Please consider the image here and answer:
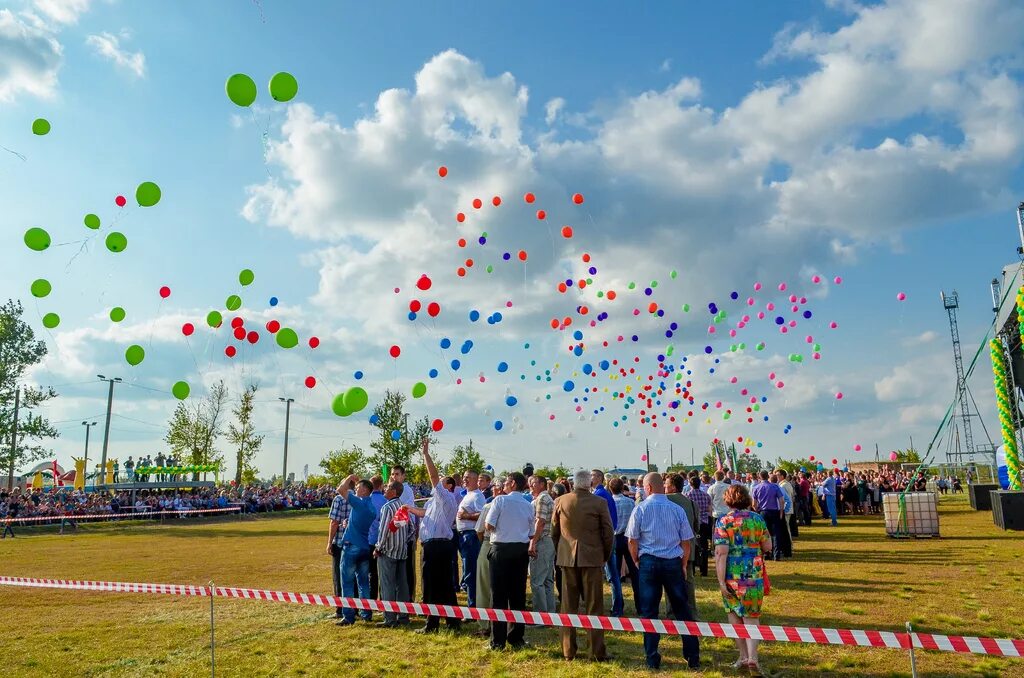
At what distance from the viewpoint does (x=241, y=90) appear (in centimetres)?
942

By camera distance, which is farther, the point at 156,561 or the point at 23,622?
the point at 156,561

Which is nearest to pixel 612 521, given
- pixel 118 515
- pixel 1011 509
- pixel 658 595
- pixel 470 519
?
pixel 470 519

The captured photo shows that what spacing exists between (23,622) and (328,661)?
5098 millimetres

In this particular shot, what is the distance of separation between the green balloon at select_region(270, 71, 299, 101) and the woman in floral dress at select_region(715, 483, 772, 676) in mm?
7414

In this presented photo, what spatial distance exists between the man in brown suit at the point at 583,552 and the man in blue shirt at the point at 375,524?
2.81m

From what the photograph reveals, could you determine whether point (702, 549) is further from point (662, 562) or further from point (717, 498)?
point (662, 562)

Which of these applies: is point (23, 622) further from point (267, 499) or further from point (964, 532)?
point (267, 499)

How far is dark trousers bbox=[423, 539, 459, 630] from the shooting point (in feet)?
27.3

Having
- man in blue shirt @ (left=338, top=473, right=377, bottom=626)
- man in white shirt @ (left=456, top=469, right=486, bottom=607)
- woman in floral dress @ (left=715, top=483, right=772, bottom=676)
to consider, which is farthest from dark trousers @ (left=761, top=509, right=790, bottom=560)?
man in blue shirt @ (left=338, top=473, right=377, bottom=626)

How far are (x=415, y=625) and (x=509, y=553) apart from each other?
208cm

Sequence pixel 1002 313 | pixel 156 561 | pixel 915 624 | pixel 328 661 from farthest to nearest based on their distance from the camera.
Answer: pixel 1002 313, pixel 156 561, pixel 915 624, pixel 328 661

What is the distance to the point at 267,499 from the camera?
39875 mm

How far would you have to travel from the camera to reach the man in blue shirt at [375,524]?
8.93m

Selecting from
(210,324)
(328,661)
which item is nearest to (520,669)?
(328,661)
